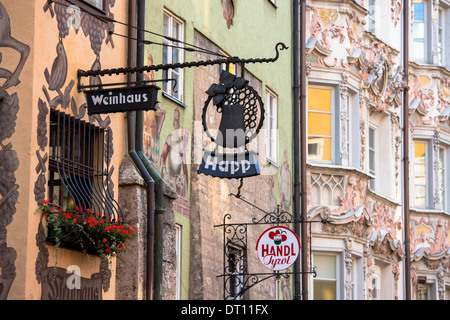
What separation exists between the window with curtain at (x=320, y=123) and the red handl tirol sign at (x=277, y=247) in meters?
5.42

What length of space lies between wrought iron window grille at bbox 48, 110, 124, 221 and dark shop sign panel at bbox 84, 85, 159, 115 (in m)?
0.36

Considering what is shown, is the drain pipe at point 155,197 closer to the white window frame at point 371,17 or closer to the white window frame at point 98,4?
the white window frame at point 98,4

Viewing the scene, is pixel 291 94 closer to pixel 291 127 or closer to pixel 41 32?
pixel 291 127

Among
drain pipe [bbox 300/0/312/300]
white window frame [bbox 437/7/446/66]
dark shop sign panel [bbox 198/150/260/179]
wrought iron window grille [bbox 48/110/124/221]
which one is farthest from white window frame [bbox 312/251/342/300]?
wrought iron window grille [bbox 48/110/124/221]

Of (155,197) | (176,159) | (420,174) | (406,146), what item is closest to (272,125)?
(176,159)

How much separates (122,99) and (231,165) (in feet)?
5.58

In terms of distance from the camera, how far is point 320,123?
74.6 feet

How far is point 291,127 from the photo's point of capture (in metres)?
21.8

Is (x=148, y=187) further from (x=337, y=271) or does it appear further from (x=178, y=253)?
(x=337, y=271)

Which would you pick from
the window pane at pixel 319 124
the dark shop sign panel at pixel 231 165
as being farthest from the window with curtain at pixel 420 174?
the dark shop sign panel at pixel 231 165

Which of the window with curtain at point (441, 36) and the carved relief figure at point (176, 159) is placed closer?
the carved relief figure at point (176, 159)

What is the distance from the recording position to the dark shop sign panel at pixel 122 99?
1298cm

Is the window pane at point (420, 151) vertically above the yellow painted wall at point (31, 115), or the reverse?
the window pane at point (420, 151)

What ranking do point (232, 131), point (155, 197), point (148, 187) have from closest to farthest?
point (232, 131), point (148, 187), point (155, 197)
